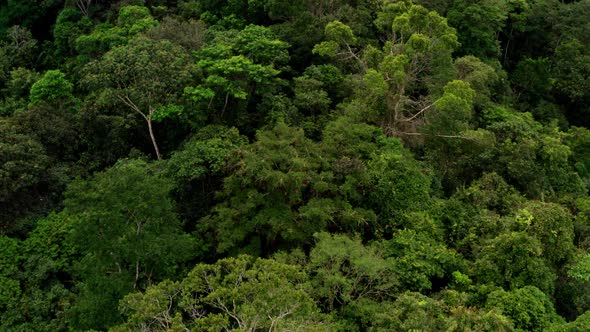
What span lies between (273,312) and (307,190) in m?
5.77

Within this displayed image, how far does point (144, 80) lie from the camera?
20859 mm

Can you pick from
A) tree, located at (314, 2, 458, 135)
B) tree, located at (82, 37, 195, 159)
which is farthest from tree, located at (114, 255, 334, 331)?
tree, located at (314, 2, 458, 135)

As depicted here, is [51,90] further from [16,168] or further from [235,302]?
[235,302]

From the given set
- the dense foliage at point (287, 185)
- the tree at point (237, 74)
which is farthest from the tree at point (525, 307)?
the tree at point (237, 74)

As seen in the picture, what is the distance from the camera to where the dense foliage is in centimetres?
1481

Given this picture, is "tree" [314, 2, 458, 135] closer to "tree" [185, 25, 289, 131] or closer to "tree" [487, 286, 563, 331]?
"tree" [185, 25, 289, 131]

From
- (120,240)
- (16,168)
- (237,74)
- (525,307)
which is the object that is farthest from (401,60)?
(16,168)

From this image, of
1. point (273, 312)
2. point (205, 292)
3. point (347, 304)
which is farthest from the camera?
point (347, 304)

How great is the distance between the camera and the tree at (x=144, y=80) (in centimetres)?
2077

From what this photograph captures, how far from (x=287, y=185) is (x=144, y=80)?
8.19 meters

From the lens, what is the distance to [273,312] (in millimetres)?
12453

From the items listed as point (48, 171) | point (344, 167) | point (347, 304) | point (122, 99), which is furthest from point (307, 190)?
point (48, 171)

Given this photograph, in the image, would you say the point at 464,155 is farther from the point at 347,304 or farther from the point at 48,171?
the point at 48,171

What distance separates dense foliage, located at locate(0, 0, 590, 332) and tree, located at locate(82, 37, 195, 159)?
8 cm
